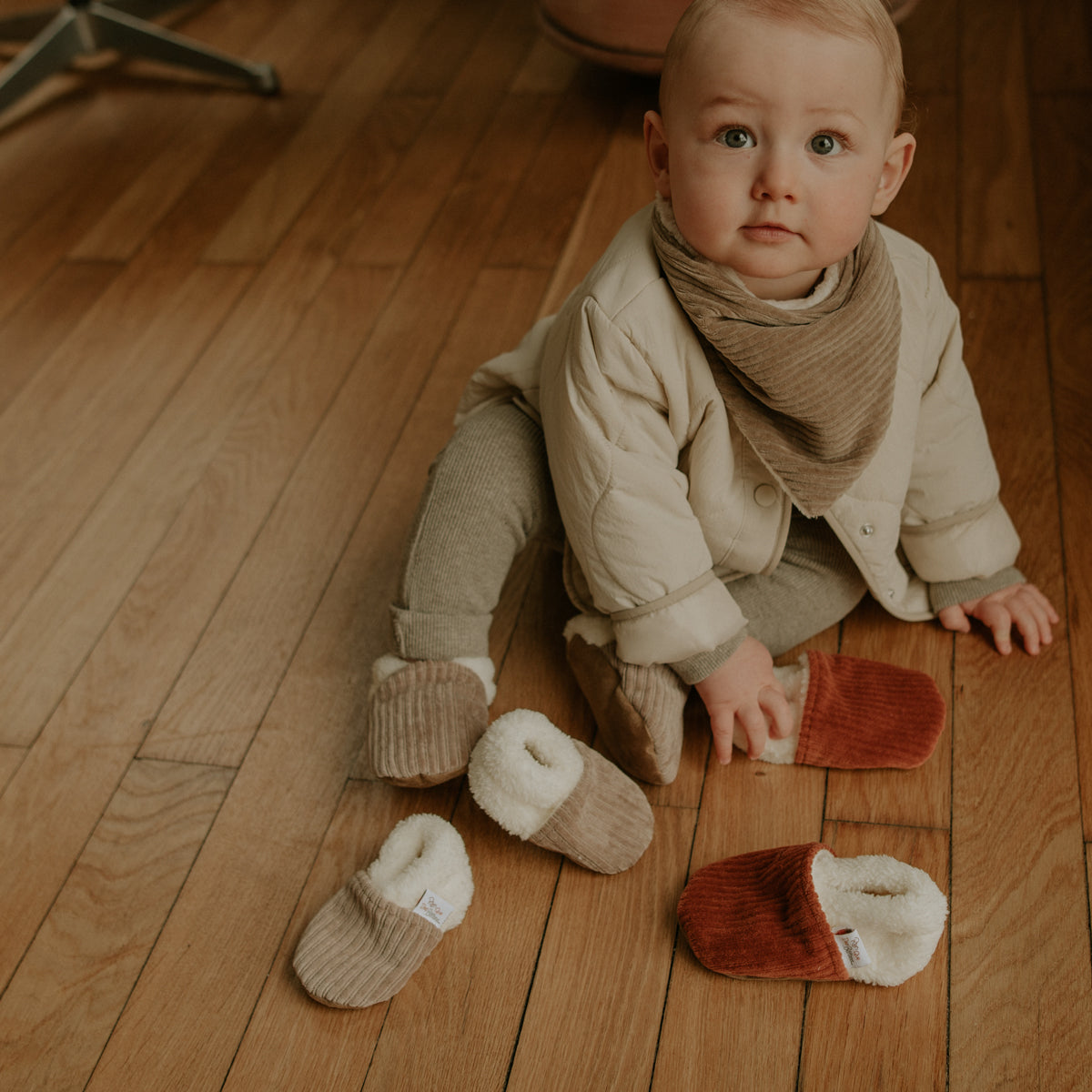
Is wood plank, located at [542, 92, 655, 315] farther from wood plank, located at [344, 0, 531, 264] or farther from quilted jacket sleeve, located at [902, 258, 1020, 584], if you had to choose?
quilted jacket sleeve, located at [902, 258, 1020, 584]

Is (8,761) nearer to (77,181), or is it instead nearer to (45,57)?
(77,181)

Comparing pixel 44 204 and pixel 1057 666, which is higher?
pixel 44 204

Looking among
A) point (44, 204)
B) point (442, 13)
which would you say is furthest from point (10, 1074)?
point (442, 13)

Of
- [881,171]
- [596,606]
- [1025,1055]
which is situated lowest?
[1025,1055]

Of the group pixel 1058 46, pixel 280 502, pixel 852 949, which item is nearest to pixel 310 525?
pixel 280 502

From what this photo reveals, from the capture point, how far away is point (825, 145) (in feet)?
2.60

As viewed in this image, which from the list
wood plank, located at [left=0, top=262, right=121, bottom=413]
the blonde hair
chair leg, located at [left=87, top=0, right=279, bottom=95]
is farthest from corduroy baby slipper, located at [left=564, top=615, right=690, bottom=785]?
chair leg, located at [left=87, top=0, right=279, bottom=95]

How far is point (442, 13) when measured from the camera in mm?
2188

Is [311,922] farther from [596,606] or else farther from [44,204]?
[44,204]

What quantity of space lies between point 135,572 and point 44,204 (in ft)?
2.96

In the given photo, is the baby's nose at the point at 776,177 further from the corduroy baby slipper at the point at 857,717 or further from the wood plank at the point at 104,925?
the wood plank at the point at 104,925

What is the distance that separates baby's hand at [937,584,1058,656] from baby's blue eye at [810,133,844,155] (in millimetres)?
445

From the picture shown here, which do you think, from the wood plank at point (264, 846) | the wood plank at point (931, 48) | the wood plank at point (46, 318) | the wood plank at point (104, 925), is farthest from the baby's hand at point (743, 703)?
the wood plank at point (931, 48)

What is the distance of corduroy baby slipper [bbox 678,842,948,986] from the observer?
2.66 ft
